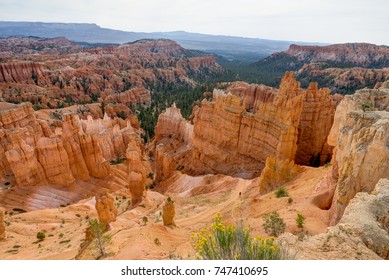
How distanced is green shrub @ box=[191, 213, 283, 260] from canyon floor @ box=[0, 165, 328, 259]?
52.2 inches

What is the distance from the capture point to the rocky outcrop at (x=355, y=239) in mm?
6871

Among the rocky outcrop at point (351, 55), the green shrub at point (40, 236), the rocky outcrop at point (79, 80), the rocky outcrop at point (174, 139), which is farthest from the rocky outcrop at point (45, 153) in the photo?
the rocky outcrop at point (351, 55)

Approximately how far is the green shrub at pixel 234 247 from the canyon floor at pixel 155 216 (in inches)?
52.2

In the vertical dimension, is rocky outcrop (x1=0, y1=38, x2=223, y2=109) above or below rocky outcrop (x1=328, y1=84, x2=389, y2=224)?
below

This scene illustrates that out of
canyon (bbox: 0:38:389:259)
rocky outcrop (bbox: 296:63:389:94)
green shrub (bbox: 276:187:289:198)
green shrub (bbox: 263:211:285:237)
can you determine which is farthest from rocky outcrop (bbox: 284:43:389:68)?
green shrub (bbox: 263:211:285:237)

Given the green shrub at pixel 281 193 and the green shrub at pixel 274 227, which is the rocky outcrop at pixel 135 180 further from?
the green shrub at pixel 274 227

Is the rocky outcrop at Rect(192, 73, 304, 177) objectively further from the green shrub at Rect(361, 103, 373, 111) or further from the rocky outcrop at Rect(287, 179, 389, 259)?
the rocky outcrop at Rect(287, 179, 389, 259)

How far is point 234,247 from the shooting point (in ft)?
20.9

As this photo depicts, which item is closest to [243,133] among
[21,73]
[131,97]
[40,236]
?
[40,236]

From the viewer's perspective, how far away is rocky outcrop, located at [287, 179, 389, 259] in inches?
271
